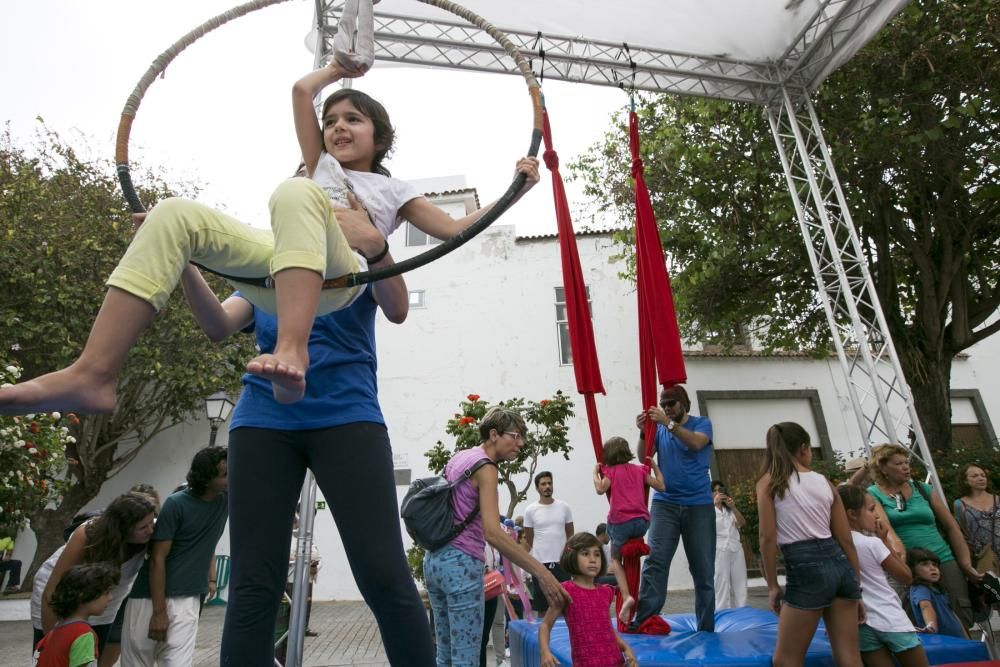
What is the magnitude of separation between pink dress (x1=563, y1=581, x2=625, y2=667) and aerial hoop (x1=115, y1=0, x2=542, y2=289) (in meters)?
2.11

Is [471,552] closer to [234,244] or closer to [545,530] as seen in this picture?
[234,244]

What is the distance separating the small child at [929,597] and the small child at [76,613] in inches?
180

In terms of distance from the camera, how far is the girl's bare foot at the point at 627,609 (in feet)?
13.7

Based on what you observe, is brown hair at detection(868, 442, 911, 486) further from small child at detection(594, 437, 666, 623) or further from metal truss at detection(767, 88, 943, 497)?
metal truss at detection(767, 88, 943, 497)

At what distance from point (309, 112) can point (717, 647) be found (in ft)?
11.3

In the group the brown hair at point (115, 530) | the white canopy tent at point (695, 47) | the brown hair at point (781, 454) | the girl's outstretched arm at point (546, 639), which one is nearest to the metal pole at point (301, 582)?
the brown hair at point (115, 530)

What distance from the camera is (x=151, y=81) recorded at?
6.54 feet

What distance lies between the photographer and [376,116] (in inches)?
73.7

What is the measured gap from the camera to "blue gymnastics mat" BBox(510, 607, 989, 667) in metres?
3.41

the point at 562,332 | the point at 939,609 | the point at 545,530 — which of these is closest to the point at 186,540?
the point at 545,530

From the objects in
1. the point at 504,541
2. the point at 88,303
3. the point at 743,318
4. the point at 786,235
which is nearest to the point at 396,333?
the point at 88,303

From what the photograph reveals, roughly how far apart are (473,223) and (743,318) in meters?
9.42

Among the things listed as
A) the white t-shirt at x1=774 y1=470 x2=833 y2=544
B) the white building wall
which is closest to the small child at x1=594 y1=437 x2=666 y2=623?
the white t-shirt at x1=774 y1=470 x2=833 y2=544

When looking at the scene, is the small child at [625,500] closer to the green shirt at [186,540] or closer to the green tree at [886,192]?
the green shirt at [186,540]
